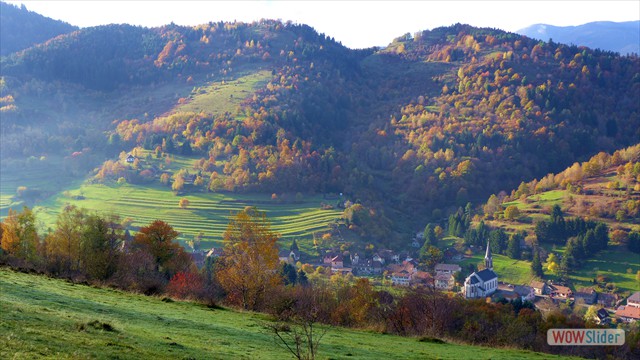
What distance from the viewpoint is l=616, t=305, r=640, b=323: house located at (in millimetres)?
63312

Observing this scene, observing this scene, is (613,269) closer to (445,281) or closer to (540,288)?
(540,288)

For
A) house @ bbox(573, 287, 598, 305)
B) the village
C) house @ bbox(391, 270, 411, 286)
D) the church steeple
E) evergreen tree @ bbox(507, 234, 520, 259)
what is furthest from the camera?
evergreen tree @ bbox(507, 234, 520, 259)

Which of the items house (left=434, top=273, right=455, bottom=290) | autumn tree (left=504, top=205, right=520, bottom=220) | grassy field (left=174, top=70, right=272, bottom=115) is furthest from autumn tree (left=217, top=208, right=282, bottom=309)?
grassy field (left=174, top=70, right=272, bottom=115)

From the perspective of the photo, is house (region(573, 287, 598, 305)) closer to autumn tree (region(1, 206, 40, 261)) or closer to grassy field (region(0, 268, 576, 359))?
grassy field (region(0, 268, 576, 359))

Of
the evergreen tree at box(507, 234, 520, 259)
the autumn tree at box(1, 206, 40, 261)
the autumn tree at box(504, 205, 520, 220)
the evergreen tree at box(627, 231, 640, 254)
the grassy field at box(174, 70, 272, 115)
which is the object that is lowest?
the evergreen tree at box(507, 234, 520, 259)

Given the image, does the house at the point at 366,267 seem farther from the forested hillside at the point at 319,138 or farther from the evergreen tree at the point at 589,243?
the evergreen tree at the point at 589,243

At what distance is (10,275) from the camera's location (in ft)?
66.6

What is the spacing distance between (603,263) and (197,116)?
390 feet

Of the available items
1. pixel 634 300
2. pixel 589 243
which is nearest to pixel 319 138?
pixel 589 243

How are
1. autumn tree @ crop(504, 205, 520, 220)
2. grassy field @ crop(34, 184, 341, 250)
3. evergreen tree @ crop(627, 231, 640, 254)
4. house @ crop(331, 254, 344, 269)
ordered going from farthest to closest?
autumn tree @ crop(504, 205, 520, 220) < grassy field @ crop(34, 184, 341, 250) < evergreen tree @ crop(627, 231, 640, 254) < house @ crop(331, 254, 344, 269)

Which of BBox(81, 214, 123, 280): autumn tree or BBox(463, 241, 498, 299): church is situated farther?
BBox(463, 241, 498, 299): church

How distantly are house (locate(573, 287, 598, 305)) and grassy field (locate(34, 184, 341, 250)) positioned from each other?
46.6 metres

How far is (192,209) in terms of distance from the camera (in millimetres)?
102125

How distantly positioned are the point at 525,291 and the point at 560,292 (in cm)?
501
